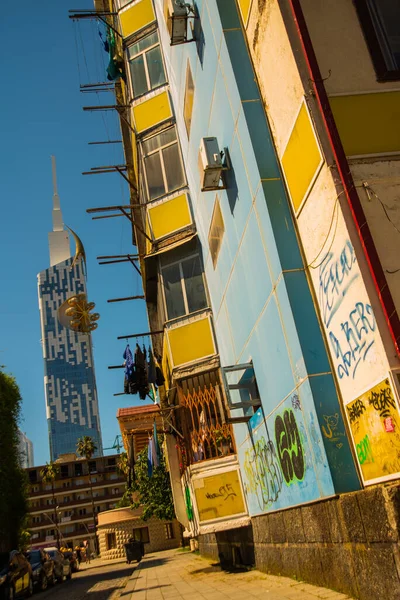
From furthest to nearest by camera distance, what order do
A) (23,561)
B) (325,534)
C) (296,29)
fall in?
(23,561)
(296,29)
(325,534)

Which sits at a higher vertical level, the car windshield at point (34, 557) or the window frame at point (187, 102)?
the window frame at point (187, 102)

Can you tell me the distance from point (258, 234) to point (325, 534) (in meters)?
4.28

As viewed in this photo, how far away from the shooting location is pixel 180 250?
1487 centimetres

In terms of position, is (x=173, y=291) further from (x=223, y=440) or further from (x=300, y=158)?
(x=300, y=158)

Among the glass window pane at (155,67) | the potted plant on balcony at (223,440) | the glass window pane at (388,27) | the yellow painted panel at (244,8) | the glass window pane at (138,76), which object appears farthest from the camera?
the glass window pane at (138,76)

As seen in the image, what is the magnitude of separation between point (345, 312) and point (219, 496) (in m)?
7.50

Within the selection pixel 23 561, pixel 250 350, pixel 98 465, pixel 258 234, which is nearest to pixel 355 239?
pixel 258 234

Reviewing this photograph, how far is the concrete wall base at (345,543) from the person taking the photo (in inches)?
205

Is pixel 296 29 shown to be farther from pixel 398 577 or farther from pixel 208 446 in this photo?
pixel 208 446

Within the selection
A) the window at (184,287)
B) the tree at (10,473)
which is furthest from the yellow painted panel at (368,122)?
the tree at (10,473)

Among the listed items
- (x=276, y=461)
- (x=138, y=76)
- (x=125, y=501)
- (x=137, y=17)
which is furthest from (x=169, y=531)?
(x=276, y=461)

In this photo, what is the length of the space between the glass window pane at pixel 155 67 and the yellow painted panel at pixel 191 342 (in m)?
7.74

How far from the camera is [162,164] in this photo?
15.9m

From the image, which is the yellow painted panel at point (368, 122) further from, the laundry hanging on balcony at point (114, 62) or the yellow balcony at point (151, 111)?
the laundry hanging on balcony at point (114, 62)
